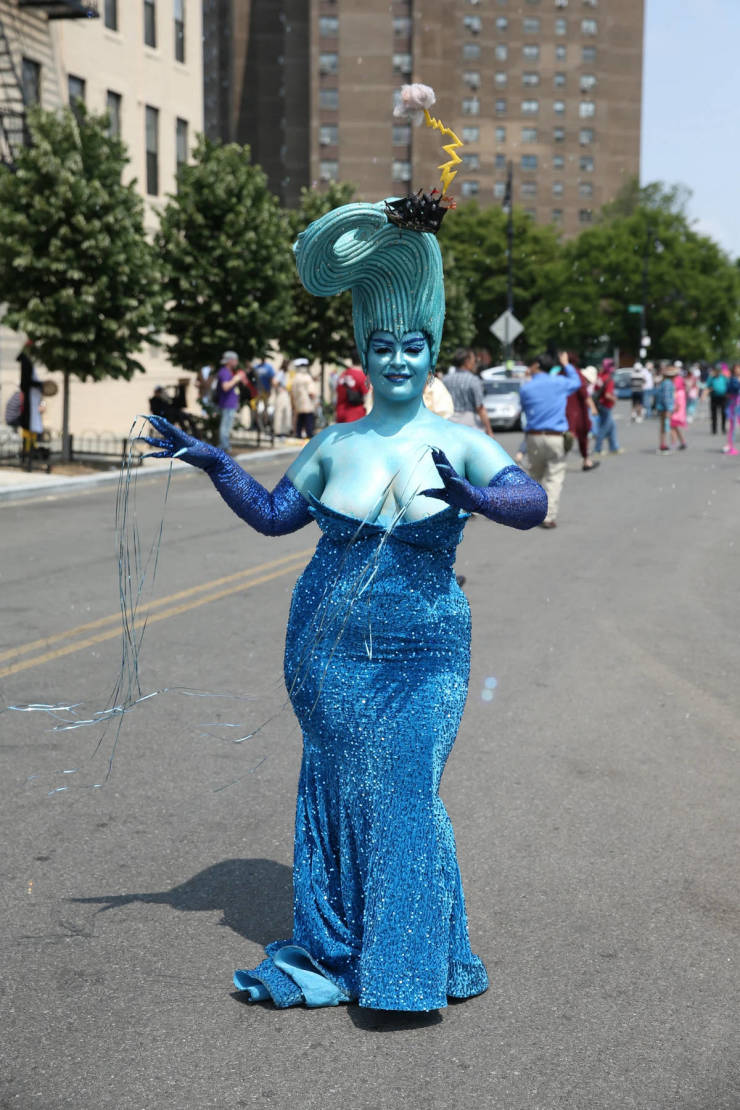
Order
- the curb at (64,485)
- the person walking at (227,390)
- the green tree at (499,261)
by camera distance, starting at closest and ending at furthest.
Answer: the curb at (64,485) < the person walking at (227,390) < the green tree at (499,261)

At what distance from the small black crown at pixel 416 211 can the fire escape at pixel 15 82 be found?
81.3ft

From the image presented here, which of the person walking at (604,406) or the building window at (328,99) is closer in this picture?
the person walking at (604,406)

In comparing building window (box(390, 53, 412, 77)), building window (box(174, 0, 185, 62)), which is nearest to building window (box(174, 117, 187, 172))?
building window (box(174, 0, 185, 62))

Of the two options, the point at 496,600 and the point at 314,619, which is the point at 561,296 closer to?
the point at 496,600

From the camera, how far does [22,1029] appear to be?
11.5 ft

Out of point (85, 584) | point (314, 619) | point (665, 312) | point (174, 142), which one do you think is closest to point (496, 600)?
point (85, 584)

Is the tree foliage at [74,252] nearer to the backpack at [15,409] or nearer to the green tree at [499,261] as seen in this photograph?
the backpack at [15,409]

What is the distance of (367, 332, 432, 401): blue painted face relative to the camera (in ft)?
12.3

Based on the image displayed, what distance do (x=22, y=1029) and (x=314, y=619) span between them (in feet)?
4.36

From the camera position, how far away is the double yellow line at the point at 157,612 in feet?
26.8

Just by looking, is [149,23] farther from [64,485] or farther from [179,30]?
[64,485]

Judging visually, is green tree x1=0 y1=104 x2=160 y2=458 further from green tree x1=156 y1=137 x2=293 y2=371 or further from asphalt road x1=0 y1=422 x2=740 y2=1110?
asphalt road x1=0 y1=422 x2=740 y2=1110

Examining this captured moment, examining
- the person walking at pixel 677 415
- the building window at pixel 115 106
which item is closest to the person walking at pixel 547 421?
the person walking at pixel 677 415

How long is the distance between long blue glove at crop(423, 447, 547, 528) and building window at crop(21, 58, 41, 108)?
27642 millimetres
